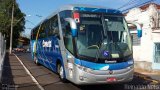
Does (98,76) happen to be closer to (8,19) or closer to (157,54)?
(157,54)

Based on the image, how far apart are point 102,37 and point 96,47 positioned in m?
0.48

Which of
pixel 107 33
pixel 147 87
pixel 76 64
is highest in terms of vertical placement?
pixel 107 33

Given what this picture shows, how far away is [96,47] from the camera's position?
11906 millimetres

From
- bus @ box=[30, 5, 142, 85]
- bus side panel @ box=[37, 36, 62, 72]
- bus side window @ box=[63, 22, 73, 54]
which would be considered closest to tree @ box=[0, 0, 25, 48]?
bus side panel @ box=[37, 36, 62, 72]

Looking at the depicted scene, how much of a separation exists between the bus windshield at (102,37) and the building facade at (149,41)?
11146mm

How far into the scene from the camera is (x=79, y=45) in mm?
11984

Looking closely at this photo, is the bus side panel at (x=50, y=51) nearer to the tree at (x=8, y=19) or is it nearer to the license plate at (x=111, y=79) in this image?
the license plate at (x=111, y=79)

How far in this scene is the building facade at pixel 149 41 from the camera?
→ 23453mm

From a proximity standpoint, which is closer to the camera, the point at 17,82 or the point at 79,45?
the point at 79,45

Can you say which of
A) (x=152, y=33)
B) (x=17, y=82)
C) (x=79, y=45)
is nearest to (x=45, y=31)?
(x=17, y=82)

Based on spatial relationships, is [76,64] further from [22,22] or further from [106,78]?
[22,22]

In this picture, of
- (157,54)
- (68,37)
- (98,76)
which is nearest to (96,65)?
(98,76)

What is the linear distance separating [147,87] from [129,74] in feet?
6.12

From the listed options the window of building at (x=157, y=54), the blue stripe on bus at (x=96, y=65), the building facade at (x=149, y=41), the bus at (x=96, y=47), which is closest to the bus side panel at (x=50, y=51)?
Answer: the bus at (x=96, y=47)
